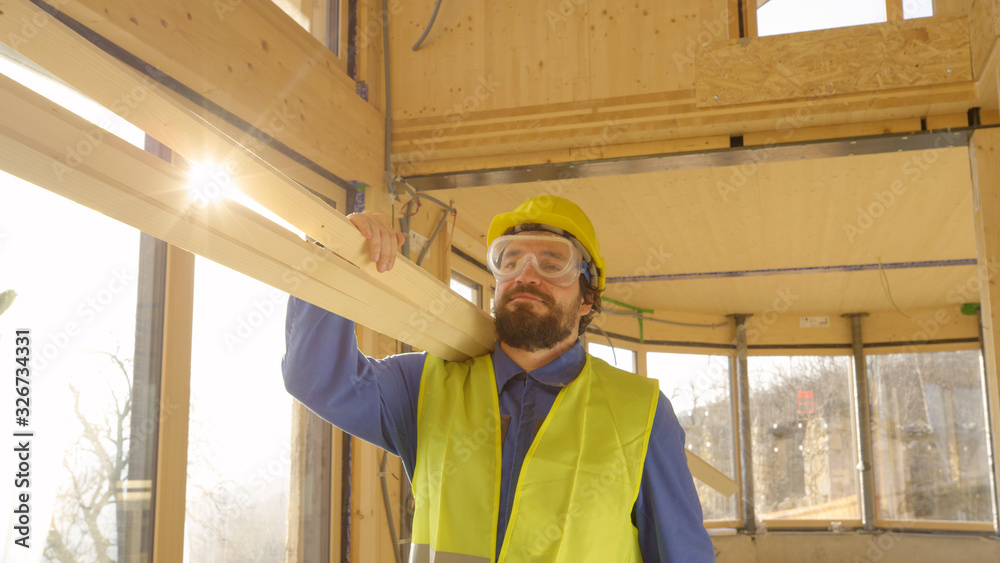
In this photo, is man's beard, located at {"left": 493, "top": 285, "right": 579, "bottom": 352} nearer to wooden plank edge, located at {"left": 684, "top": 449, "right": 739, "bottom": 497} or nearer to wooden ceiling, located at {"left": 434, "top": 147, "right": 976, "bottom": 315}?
wooden plank edge, located at {"left": 684, "top": 449, "right": 739, "bottom": 497}

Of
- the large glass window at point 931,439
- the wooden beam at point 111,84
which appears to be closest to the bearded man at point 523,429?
the wooden beam at point 111,84

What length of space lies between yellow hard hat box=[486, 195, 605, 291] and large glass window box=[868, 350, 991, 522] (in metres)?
7.37

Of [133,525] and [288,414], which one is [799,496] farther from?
[133,525]

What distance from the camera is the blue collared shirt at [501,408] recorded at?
157 cm

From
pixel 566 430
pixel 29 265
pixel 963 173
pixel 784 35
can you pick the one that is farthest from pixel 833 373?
pixel 29 265

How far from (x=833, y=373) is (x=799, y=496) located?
4.56 ft

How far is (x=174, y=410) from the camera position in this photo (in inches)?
89.3

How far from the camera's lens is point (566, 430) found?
1.71 meters

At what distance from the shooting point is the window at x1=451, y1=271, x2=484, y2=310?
4871mm

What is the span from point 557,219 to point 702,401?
23.1 feet

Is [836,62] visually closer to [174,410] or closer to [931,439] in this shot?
[174,410]

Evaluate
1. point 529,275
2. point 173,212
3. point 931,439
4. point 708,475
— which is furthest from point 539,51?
point 931,439

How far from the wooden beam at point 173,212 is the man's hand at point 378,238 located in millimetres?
44

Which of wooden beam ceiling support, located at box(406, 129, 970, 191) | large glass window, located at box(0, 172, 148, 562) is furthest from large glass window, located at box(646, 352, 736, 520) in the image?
large glass window, located at box(0, 172, 148, 562)
